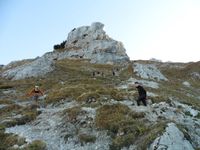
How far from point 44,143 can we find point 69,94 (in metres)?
15.1

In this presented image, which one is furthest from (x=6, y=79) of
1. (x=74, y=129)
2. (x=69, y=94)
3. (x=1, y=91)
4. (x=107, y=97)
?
(x=74, y=129)

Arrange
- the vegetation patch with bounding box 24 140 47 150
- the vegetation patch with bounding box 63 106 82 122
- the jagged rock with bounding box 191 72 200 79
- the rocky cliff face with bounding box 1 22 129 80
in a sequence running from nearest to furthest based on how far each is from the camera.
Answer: the vegetation patch with bounding box 24 140 47 150
the vegetation patch with bounding box 63 106 82 122
the jagged rock with bounding box 191 72 200 79
the rocky cliff face with bounding box 1 22 129 80

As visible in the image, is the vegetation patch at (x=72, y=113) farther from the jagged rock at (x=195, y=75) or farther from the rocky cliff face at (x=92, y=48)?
the rocky cliff face at (x=92, y=48)

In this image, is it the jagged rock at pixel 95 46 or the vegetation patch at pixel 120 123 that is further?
the jagged rock at pixel 95 46

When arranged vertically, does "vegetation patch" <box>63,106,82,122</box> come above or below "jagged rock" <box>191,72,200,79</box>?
above

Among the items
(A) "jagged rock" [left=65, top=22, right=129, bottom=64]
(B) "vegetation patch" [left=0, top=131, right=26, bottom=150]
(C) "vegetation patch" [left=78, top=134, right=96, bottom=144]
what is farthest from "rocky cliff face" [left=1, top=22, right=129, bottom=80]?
(C) "vegetation patch" [left=78, top=134, right=96, bottom=144]

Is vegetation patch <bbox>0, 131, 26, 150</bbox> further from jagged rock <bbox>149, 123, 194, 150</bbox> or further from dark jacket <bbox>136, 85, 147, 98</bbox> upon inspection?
dark jacket <bbox>136, 85, 147, 98</bbox>

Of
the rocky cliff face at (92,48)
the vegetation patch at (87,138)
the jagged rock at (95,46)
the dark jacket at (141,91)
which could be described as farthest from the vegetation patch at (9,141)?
the jagged rock at (95,46)

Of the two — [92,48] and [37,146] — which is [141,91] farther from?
[92,48]

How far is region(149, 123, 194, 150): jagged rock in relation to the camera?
2248 centimetres

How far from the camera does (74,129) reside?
94.6 ft

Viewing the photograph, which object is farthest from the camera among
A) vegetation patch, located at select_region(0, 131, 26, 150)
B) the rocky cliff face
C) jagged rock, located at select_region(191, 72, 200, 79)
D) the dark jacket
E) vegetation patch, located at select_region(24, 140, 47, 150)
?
the rocky cliff face

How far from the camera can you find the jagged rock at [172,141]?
2248 centimetres

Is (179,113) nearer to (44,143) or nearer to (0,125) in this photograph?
(44,143)
